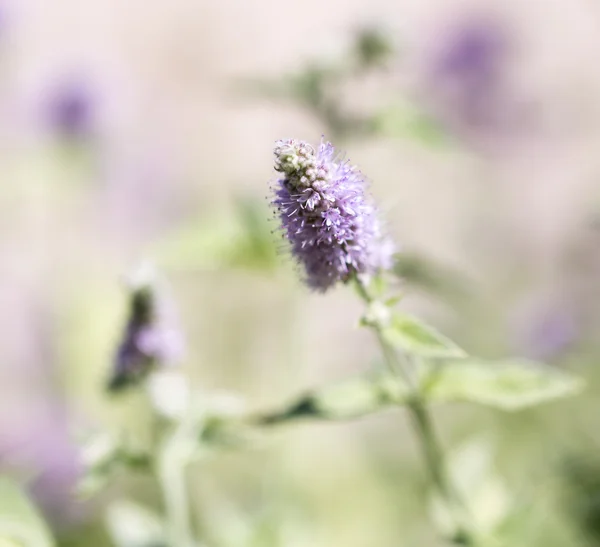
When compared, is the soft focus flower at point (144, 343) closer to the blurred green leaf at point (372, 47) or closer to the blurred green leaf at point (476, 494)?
the blurred green leaf at point (476, 494)

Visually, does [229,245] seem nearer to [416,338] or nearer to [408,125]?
[408,125]

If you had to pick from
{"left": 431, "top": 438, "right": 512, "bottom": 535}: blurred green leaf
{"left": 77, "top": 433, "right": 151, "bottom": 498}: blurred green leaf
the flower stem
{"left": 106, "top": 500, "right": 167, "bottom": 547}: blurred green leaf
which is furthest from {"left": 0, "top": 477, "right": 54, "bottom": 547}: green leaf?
{"left": 431, "top": 438, "right": 512, "bottom": 535}: blurred green leaf

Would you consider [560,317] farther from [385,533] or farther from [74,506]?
[74,506]

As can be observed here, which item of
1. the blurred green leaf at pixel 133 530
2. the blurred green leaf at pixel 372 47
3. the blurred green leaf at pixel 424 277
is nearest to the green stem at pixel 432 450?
the blurred green leaf at pixel 424 277

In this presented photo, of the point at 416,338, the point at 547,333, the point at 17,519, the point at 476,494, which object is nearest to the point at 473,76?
the point at 547,333

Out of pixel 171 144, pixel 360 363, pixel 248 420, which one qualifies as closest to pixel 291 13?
pixel 171 144
